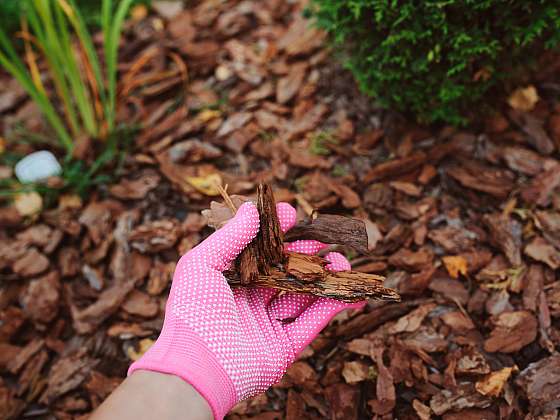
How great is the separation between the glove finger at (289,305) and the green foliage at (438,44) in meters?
0.88

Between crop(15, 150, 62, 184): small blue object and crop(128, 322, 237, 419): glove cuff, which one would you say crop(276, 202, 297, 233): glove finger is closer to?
crop(128, 322, 237, 419): glove cuff

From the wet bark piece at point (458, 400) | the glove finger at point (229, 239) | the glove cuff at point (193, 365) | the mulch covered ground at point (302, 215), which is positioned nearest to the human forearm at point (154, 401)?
the glove cuff at point (193, 365)

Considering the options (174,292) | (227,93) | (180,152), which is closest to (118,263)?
(180,152)

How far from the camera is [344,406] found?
5.14ft

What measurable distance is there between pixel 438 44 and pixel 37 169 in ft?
5.80

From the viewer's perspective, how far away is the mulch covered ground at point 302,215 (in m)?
1.61

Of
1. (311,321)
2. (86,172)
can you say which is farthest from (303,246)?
(86,172)

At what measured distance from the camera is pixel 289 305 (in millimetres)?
1515

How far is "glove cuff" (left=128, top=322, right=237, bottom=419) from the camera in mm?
1205

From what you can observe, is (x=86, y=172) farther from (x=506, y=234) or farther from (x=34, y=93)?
(x=506, y=234)

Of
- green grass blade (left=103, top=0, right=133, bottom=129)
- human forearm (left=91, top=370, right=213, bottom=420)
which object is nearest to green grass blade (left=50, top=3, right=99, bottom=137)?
green grass blade (left=103, top=0, right=133, bottom=129)

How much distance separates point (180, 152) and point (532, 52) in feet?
4.91

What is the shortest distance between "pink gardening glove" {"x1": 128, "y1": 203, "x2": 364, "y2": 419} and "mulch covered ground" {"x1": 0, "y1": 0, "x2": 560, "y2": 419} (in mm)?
277

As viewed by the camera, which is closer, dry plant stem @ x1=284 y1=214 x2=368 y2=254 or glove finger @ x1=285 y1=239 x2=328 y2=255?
dry plant stem @ x1=284 y1=214 x2=368 y2=254
